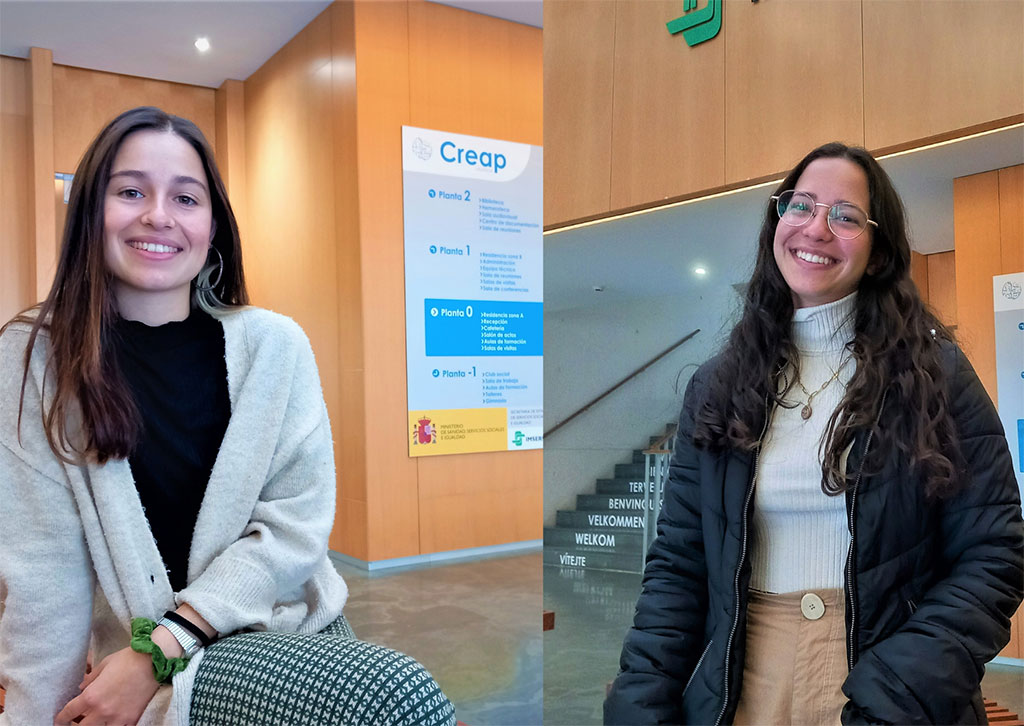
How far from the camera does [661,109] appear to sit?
2.95 meters

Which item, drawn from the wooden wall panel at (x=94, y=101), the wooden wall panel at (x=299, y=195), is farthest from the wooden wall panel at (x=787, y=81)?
the wooden wall panel at (x=94, y=101)

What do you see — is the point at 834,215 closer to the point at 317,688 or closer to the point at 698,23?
the point at 317,688

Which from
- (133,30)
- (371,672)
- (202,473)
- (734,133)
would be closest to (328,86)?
(133,30)

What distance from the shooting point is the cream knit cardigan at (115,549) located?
129cm

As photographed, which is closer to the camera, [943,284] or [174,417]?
Result: [174,417]

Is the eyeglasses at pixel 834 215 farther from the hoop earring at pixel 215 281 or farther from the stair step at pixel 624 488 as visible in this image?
the stair step at pixel 624 488

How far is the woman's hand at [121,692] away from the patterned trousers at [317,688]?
0.09 metres

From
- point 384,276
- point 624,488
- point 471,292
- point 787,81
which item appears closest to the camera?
point 787,81

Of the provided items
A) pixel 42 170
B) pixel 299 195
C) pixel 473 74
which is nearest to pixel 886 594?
pixel 473 74

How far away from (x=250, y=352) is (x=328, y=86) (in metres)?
5.64

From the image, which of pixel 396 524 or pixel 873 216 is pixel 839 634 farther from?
pixel 396 524

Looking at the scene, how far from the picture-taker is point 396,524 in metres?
6.36

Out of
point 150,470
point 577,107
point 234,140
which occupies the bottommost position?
point 150,470

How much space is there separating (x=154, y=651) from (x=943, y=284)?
197 centimetres
